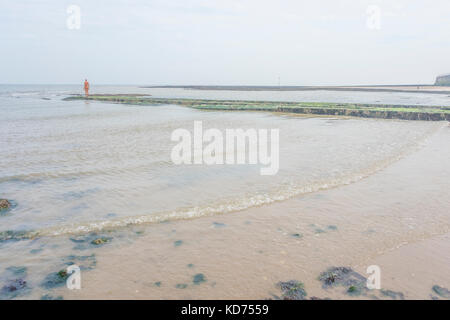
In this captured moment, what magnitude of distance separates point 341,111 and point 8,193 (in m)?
30.6

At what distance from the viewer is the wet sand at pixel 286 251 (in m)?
4.52

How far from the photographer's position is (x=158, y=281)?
4680mm

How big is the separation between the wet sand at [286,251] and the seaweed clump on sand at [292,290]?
3.4 inches

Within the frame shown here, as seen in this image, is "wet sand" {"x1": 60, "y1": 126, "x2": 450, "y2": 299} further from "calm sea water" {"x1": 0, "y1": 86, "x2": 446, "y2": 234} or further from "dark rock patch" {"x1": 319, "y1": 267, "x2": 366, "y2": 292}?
"calm sea water" {"x1": 0, "y1": 86, "x2": 446, "y2": 234}

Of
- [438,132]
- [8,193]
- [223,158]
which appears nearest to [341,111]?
[438,132]

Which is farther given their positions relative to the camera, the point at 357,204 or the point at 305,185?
the point at 305,185

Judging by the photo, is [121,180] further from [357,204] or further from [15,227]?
[357,204]

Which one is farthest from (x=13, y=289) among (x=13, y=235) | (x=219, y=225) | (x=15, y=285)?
(x=219, y=225)

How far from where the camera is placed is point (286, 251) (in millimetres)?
5500

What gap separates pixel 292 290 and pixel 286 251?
109 cm
